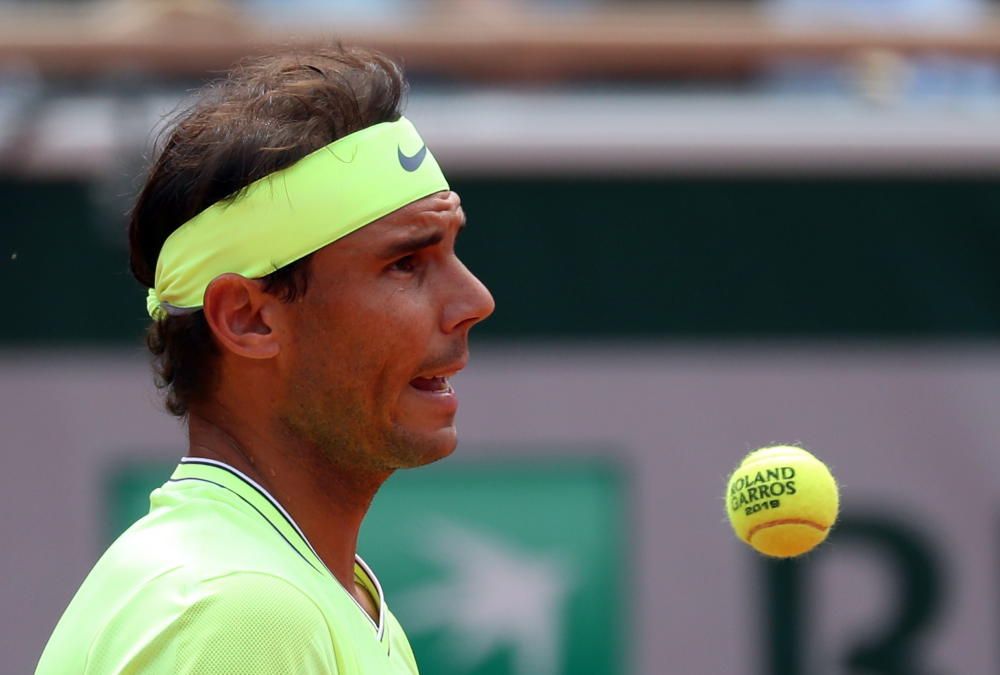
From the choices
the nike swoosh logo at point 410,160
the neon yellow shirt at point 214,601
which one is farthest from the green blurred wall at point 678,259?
the neon yellow shirt at point 214,601

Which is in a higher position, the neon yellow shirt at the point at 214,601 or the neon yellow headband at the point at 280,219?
the neon yellow headband at the point at 280,219

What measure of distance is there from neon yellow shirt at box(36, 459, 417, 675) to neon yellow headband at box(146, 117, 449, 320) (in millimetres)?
257

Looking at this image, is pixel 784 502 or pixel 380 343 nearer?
Answer: pixel 380 343

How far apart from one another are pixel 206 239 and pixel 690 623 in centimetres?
399

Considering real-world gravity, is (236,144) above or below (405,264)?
above

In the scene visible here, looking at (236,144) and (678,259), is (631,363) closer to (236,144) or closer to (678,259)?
(678,259)

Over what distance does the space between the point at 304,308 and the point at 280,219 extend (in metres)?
0.12

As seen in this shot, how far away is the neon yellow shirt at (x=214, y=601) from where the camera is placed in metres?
1.76

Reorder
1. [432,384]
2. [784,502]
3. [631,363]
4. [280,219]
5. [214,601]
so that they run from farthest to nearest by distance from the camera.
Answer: [631,363] < [784,502] < [432,384] < [280,219] < [214,601]

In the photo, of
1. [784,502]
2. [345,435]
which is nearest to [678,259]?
[784,502]

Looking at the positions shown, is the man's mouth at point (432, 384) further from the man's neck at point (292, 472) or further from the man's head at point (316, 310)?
the man's neck at point (292, 472)

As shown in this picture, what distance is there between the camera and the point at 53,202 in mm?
5789

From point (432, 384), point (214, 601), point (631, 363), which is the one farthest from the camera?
point (631, 363)

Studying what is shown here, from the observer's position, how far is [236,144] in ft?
7.05
